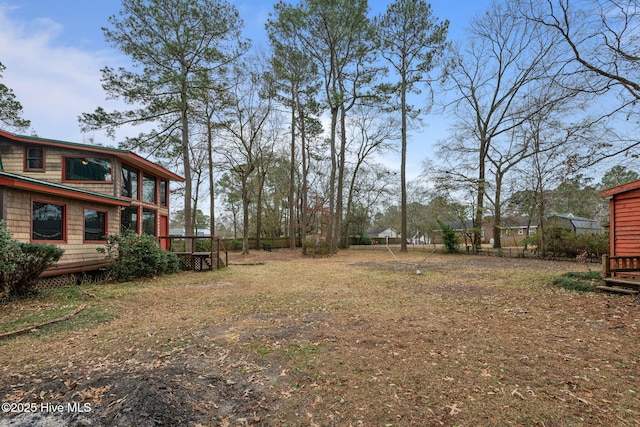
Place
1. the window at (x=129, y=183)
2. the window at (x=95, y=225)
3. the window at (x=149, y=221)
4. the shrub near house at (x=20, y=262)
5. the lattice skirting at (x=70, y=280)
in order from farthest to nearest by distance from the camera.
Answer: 1. the window at (x=149, y=221)
2. the window at (x=129, y=183)
3. the window at (x=95, y=225)
4. the lattice skirting at (x=70, y=280)
5. the shrub near house at (x=20, y=262)

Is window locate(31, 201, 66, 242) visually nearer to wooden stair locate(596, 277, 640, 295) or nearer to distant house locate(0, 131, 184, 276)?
distant house locate(0, 131, 184, 276)

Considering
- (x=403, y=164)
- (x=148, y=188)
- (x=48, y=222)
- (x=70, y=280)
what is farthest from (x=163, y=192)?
(x=403, y=164)

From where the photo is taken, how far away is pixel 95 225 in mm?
9867

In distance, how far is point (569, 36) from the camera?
899 cm

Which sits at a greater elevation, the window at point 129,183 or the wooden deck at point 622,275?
the window at point 129,183

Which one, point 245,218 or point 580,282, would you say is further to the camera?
point 245,218

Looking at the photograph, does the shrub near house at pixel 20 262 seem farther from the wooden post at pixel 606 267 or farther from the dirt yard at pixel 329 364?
the wooden post at pixel 606 267

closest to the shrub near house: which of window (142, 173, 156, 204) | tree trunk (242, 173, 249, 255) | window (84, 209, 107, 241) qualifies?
window (84, 209, 107, 241)

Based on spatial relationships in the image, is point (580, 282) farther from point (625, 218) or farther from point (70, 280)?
point (70, 280)

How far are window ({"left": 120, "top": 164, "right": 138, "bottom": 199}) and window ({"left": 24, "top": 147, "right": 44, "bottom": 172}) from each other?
237cm

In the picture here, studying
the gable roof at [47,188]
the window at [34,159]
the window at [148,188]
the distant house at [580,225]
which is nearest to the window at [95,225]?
the gable roof at [47,188]

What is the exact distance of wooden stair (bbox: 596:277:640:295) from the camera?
6.61 metres

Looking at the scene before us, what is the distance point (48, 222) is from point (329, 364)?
8947 millimetres

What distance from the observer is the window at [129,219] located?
37.0 ft
